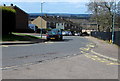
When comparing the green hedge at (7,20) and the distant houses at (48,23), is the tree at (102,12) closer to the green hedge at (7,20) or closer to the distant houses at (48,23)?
the green hedge at (7,20)

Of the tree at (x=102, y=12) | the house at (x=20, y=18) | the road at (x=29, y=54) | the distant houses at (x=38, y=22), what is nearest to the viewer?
the road at (x=29, y=54)

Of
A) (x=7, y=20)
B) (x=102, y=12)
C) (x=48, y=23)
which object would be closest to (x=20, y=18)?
(x=102, y=12)

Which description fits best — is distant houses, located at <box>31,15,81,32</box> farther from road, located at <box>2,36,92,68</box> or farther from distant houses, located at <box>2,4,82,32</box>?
road, located at <box>2,36,92,68</box>

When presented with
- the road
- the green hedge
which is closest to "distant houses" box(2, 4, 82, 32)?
the green hedge

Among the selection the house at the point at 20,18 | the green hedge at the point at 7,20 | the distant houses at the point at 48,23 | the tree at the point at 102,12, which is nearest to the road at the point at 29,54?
the green hedge at the point at 7,20

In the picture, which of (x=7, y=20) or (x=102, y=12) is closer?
(x=7, y=20)

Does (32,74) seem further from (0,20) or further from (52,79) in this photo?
(0,20)

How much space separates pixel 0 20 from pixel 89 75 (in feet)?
66.4

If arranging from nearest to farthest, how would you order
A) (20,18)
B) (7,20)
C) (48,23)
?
(7,20) < (20,18) < (48,23)

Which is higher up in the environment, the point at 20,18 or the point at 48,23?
the point at 20,18

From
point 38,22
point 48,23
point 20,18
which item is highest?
point 20,18

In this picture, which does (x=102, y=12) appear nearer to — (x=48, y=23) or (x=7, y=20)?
(x=7, y=20)

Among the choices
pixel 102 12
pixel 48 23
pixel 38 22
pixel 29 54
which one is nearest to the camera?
pixel 29 54

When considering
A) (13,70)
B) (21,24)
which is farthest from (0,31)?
(21,24)
